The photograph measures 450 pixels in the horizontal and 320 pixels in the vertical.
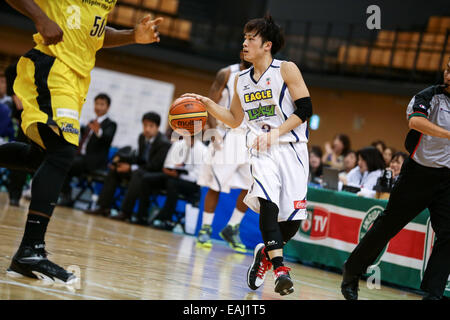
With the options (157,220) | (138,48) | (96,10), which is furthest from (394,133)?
(96,10)

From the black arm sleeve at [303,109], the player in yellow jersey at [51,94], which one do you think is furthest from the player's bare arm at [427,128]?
the player in yellow jersey at [51,94]

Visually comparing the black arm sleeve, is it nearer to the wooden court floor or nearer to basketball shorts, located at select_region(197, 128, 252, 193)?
the wooden court floor

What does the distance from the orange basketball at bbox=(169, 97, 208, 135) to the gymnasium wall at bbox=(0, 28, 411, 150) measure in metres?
12.1

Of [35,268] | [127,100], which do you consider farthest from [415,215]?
[127,100]

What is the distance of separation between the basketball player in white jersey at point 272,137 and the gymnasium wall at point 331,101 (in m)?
12.0

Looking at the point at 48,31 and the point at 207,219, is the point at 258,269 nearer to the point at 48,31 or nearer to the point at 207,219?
the point at 48,31

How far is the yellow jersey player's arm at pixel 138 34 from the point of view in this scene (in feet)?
11.9

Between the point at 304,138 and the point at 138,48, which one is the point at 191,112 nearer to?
the point at 304,138

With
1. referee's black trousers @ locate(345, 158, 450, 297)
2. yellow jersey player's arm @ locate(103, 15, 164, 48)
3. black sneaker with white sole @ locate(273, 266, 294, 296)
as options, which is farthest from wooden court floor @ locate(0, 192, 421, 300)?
yellow jersey player's arm @ locate(103, 15, 164, 48)

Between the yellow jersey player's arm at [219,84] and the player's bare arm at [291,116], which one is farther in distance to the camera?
the yellow jersey player's arm at [219,84]

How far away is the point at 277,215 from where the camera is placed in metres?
3.74

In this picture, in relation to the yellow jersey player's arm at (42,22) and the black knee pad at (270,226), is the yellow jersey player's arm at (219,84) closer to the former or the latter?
the black knee pad at (270,226)

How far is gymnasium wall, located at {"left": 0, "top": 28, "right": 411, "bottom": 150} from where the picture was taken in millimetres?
16141

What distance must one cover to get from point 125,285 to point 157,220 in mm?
6072
